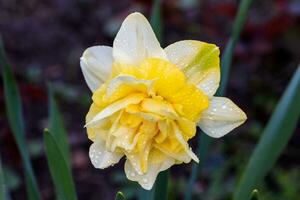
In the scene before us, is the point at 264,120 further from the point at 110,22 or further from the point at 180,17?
the point at 110,22

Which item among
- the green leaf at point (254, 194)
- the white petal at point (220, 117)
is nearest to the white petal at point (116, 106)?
the white petal at point (220, 117)

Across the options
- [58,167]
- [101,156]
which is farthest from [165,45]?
[101,156]

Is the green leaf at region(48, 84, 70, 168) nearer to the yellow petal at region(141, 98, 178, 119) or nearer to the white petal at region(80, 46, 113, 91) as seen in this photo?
the white petal at region(80, 46, 113, 91)

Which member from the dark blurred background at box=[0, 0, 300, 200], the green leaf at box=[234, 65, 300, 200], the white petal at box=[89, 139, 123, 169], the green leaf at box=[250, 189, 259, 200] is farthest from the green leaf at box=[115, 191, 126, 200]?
the dark blurred background at box=[0, 0, 300, 200]

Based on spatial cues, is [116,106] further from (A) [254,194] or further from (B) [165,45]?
(B) [165,45]

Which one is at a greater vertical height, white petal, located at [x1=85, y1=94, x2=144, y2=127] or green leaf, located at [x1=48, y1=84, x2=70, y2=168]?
white petal, located at [x1=85, y1=94, x2=144, y2=127]
